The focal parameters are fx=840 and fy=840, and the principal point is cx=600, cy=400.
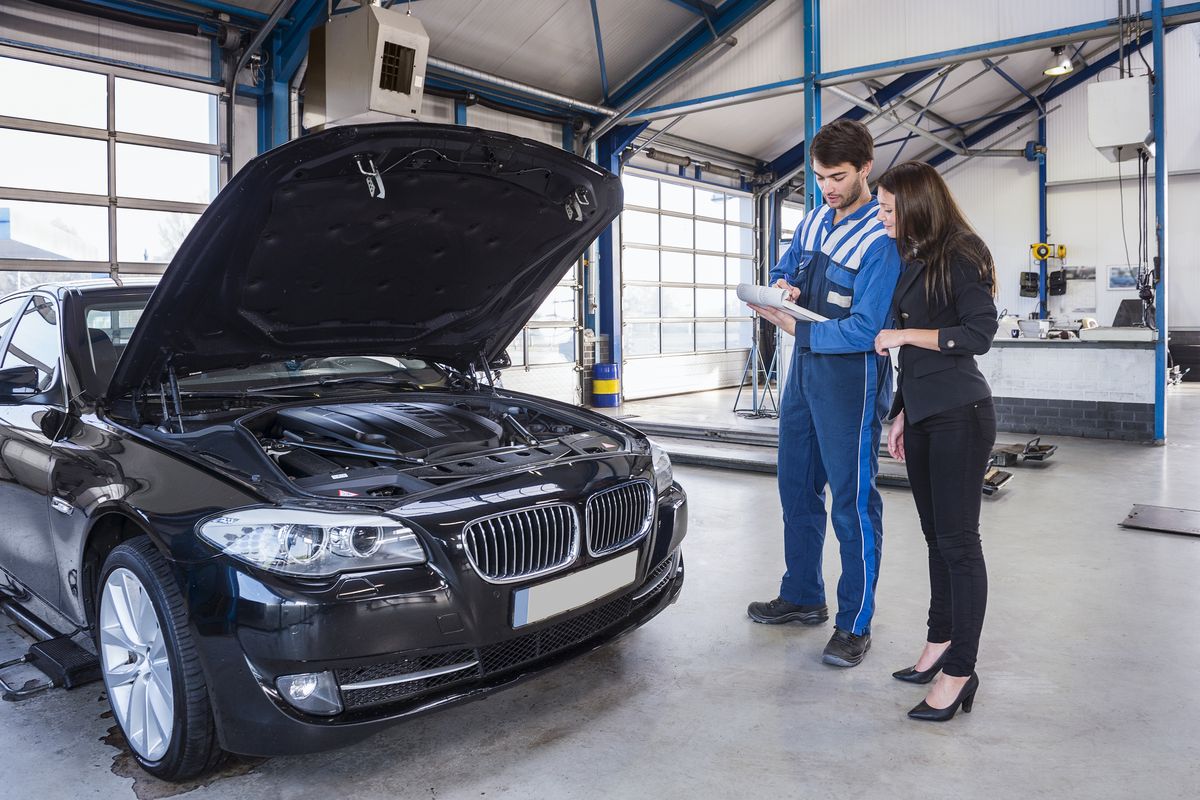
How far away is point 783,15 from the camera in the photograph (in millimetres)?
8469

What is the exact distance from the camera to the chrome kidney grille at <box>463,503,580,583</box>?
5.61ft

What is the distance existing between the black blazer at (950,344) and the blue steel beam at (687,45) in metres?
7.66

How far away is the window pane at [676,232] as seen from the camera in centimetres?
1213

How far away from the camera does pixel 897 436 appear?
2.22 metres

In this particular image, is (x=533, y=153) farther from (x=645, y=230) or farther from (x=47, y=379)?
(x=645, y=230)

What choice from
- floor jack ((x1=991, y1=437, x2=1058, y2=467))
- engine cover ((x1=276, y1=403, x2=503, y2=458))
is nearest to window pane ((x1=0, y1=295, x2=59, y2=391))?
engine cover ((x1=276, y1=403, x2=503, y2=458))

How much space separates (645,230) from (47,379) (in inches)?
394

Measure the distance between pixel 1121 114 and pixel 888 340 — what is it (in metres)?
5.96

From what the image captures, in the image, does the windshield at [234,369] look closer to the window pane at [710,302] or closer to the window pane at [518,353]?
the window pane at [518,353]

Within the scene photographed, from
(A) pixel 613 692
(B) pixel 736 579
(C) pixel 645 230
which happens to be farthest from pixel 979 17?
(A) pixel 613 692

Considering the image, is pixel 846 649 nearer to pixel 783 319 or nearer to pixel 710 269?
pixel 783 319

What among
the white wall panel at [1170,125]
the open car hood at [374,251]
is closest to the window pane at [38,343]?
the open car hood at [374,251]

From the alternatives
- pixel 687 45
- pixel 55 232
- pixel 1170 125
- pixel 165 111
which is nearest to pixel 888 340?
pixel 55 232

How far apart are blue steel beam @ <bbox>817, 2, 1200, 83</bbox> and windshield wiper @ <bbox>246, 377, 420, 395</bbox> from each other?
6394mm
